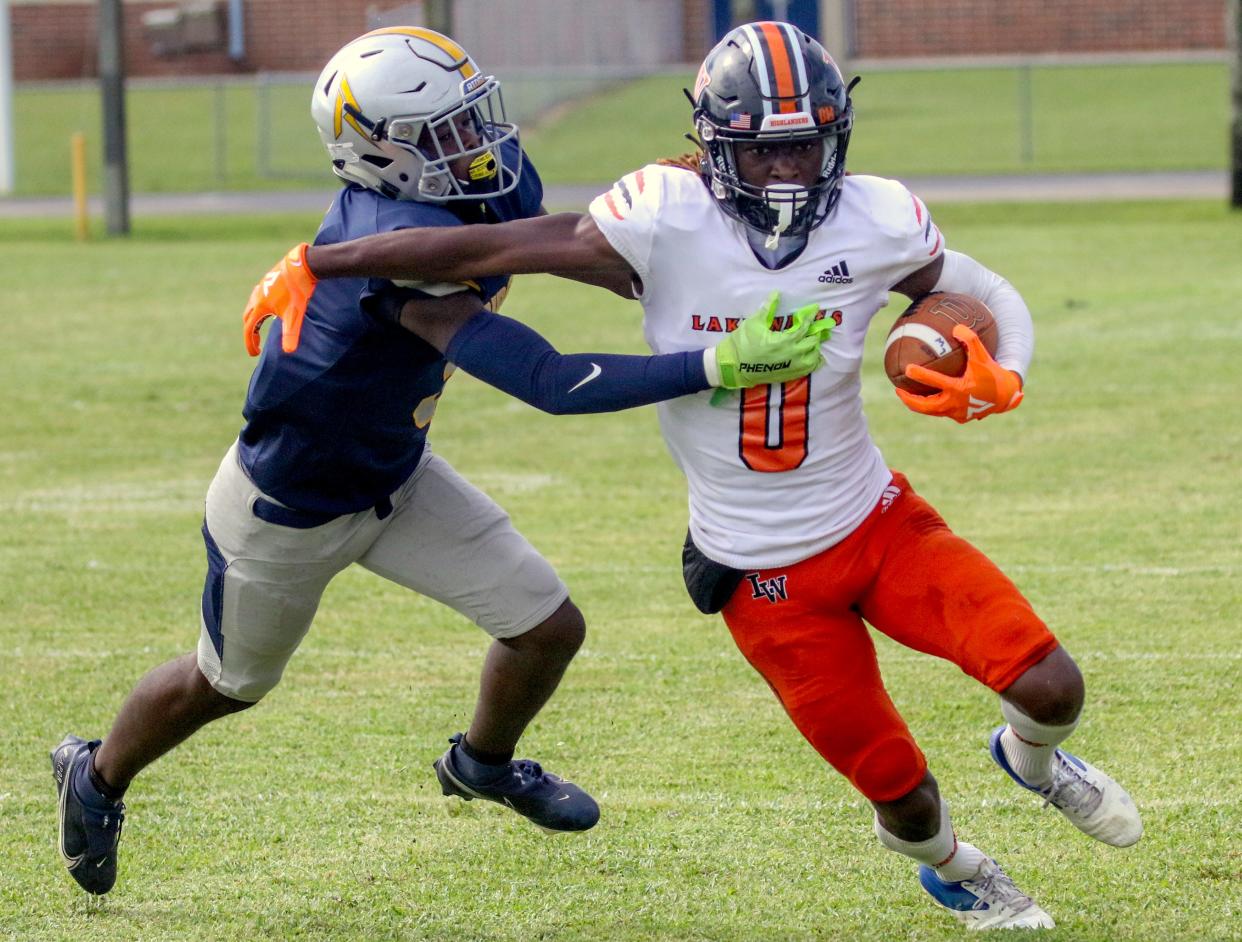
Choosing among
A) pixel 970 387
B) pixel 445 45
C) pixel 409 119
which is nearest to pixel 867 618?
pixel 970 387

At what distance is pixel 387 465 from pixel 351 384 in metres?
0.26

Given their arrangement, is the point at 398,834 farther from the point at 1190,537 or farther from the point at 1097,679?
the point at 1190,537

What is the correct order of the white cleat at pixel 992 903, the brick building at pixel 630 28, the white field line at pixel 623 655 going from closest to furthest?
the white cleat at pixel 992 903
the white field line at pixel 623 655
the brick building at pixel 630 28

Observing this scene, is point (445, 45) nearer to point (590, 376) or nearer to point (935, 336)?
point (590, 376)

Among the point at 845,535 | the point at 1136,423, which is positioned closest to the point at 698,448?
the point at 845,535

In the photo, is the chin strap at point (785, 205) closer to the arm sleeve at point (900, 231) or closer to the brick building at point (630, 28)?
the arm sleeve at point (900, 231)

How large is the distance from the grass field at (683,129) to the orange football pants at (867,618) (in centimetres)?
2301

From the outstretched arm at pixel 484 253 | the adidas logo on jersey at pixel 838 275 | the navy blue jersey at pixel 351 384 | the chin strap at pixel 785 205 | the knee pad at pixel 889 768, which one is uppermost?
the chin strap at pixel 785 205

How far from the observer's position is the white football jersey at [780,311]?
4.01 meters

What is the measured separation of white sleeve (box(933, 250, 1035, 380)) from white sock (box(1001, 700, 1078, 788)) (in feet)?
2.59

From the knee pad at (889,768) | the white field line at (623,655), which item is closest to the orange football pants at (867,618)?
the knee pad at (889,768)

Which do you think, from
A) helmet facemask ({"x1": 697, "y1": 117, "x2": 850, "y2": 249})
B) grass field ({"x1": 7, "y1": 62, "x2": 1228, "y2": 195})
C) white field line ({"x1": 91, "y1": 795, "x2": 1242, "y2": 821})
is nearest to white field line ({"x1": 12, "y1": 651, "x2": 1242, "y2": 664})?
white field line ({"x1": 91, "y1": 795, "x2": 1242, "y2": 821})

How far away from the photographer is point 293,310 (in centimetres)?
425

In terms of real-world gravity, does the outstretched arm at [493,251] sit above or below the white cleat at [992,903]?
above
